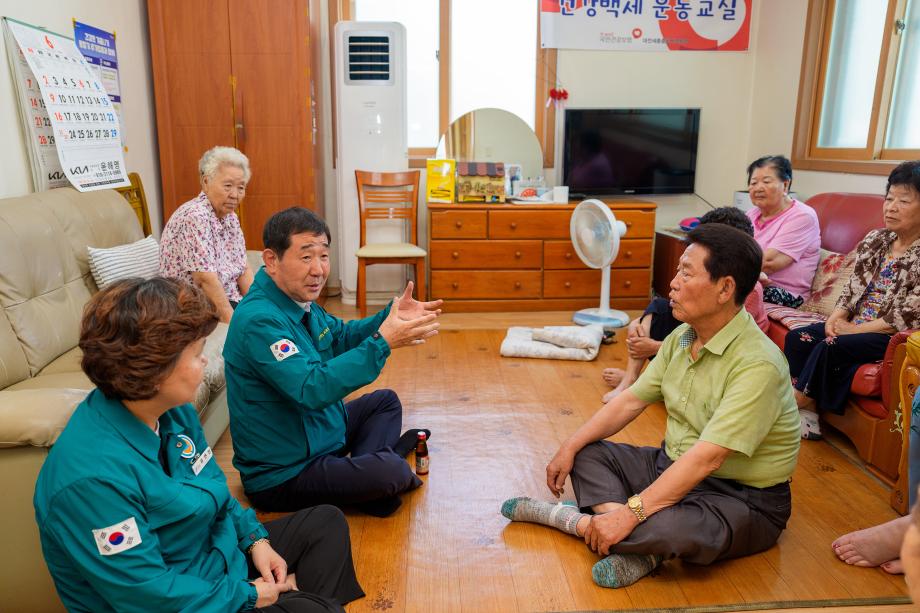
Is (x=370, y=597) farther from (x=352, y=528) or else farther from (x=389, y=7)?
(x=389, y=7)

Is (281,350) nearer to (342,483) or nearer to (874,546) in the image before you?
(342,483)

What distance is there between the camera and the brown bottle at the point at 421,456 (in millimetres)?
2463

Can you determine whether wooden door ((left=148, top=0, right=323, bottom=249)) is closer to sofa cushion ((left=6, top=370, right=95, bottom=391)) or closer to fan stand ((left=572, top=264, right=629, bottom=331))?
fan stand ((left=572, top=264, right=629, bottom=331))

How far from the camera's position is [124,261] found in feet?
9.80

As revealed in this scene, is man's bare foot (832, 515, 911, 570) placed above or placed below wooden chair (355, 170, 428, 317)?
below

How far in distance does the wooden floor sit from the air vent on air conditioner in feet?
7.93

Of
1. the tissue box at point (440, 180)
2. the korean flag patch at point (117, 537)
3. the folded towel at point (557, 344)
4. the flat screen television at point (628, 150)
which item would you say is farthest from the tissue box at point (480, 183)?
the korean flag patch at point (117, 537)

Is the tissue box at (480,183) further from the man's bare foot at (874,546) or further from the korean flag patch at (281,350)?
the man's bare foot at (874,546)

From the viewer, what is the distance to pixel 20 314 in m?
2.39

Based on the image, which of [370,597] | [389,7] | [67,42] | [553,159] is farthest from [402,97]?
[370,597]

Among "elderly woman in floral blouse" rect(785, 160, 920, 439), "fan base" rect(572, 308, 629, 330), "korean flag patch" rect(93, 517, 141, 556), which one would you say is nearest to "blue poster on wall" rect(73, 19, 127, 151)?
"fan base" rect(572, 308, 629, 330)

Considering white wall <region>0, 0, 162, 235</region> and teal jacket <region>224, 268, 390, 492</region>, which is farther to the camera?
white wall <region>0, 0, 162, 235</region>

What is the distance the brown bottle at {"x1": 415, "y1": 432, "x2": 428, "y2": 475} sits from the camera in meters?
2.46

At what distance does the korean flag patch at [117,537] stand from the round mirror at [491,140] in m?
4.33
